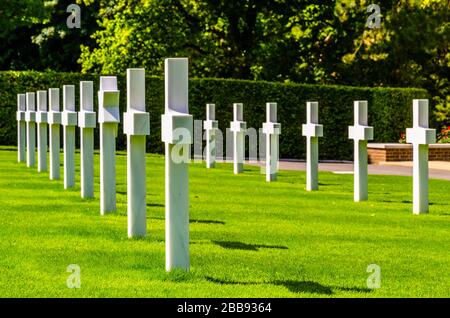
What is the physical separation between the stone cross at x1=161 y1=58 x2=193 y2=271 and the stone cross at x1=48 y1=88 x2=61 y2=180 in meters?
8.79

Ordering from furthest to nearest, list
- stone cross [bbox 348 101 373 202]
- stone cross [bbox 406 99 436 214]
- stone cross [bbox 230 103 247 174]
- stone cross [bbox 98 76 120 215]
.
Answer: stone cross [bbox 230 103 247 174] < stone cross [bbox 348 101 373 202] < stone cross [bbox 406 99 436 214] < stone cross [bbox 98 76 120 215]

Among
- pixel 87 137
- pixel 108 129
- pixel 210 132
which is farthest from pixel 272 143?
pixel 108 129

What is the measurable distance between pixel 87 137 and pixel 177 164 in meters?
5.23

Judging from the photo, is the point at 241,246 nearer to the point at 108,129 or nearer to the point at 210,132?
the point at 108,129

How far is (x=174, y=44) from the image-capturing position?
37156 mm

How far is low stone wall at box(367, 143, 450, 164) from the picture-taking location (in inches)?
1128

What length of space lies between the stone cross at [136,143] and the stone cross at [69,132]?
200 inches

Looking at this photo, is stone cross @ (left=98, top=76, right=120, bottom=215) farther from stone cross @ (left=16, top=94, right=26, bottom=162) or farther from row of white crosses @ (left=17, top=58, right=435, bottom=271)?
stone cross @ (left=16, top=94, right=26, bottom=162)

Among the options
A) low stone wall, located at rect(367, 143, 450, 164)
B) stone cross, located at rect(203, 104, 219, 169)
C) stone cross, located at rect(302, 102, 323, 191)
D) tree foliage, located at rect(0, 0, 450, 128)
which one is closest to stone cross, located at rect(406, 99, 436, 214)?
stone cross, located at rect(302, 102, 323, 191)

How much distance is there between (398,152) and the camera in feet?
94.6
